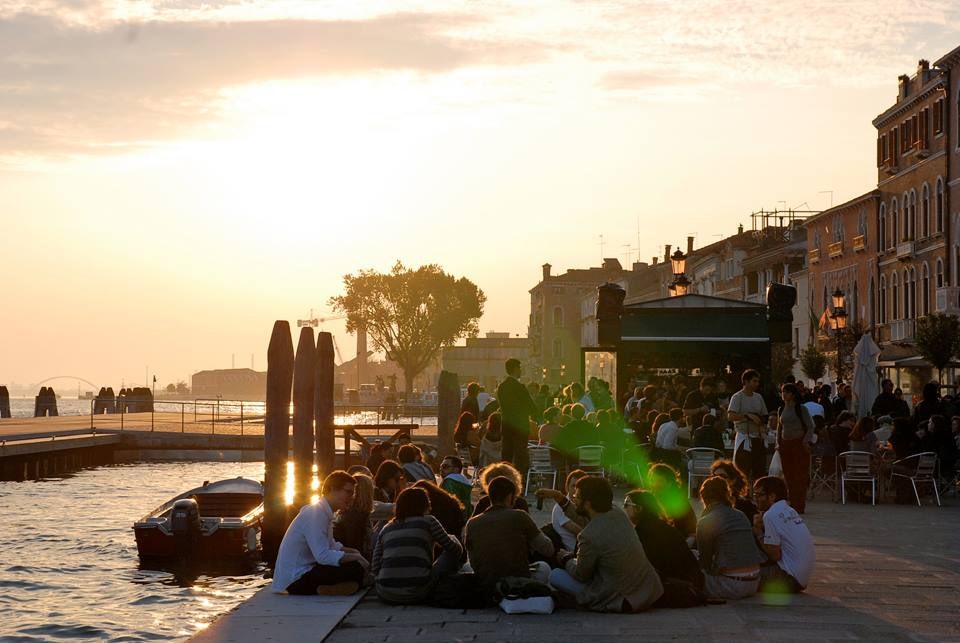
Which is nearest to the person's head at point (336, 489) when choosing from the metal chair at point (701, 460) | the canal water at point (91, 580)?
the canal water at point (91, 580)

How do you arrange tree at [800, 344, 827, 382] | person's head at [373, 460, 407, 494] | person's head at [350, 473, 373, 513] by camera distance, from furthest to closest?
tree at [800, 344, 827, 382], person's head at [373, 460, 407, 494], person's head at [350, 473, 373, 513]

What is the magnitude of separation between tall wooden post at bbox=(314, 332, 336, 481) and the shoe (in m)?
16.4

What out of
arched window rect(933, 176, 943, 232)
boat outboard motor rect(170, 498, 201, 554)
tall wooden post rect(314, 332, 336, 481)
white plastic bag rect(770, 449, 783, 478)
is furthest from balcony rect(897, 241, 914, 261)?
boat outboard motor rect(170, 498, 201, 554)

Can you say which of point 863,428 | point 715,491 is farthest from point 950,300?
point 715,491

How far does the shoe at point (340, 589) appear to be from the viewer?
42.8 ft

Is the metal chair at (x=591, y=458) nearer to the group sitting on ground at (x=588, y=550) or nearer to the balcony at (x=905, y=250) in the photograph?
the group sitting on ground at (x=588, y=550)

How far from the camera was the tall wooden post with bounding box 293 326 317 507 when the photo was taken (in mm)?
27281

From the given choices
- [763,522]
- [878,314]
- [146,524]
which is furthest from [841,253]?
[763,522]

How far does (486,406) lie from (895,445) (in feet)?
35.7

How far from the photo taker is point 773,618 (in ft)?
37.2

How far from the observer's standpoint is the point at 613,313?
29.8 m

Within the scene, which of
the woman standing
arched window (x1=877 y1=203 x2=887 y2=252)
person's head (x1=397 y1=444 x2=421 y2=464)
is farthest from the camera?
arched window (x1=877 y1=203 x2=887 y2=252)

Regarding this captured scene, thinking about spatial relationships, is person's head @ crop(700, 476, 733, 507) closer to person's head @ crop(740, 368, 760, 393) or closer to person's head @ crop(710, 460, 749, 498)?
person's head @ crop(710, 460, 749, 498)

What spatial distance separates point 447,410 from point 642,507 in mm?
22613
